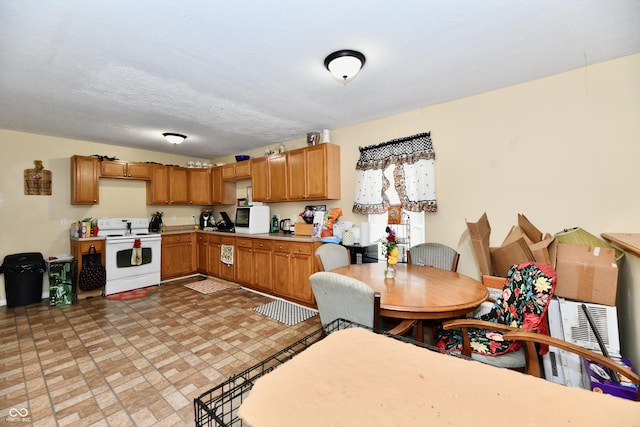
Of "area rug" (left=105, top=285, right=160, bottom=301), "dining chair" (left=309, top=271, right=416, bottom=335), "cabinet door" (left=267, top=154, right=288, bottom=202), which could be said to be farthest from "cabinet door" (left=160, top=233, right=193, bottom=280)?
"dining chair" (left=309, top=271, right=416, bottom=335)

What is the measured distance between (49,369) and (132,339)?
624mm

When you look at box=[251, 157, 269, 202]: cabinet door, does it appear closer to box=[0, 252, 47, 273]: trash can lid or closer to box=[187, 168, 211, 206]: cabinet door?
box=[187, 168, 211, 206]: cabinet door

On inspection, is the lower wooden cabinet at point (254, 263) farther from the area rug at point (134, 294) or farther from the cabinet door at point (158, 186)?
the cabinet door at point (158, 186)

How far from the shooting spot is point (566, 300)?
1.96 m

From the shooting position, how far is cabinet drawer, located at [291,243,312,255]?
3.68m

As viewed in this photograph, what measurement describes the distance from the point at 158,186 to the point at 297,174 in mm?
2944

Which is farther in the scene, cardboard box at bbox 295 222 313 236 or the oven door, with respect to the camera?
the oven door

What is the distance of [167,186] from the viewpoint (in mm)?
5324

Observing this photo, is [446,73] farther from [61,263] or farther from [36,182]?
[36,182]

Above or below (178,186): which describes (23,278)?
below

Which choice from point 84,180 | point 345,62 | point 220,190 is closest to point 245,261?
point 220,190

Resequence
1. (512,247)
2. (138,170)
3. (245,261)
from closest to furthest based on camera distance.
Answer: (512,247), (245,261), (138,170)

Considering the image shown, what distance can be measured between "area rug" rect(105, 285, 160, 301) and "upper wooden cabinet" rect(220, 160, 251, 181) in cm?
234

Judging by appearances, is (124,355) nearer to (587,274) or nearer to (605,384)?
(605,384)
